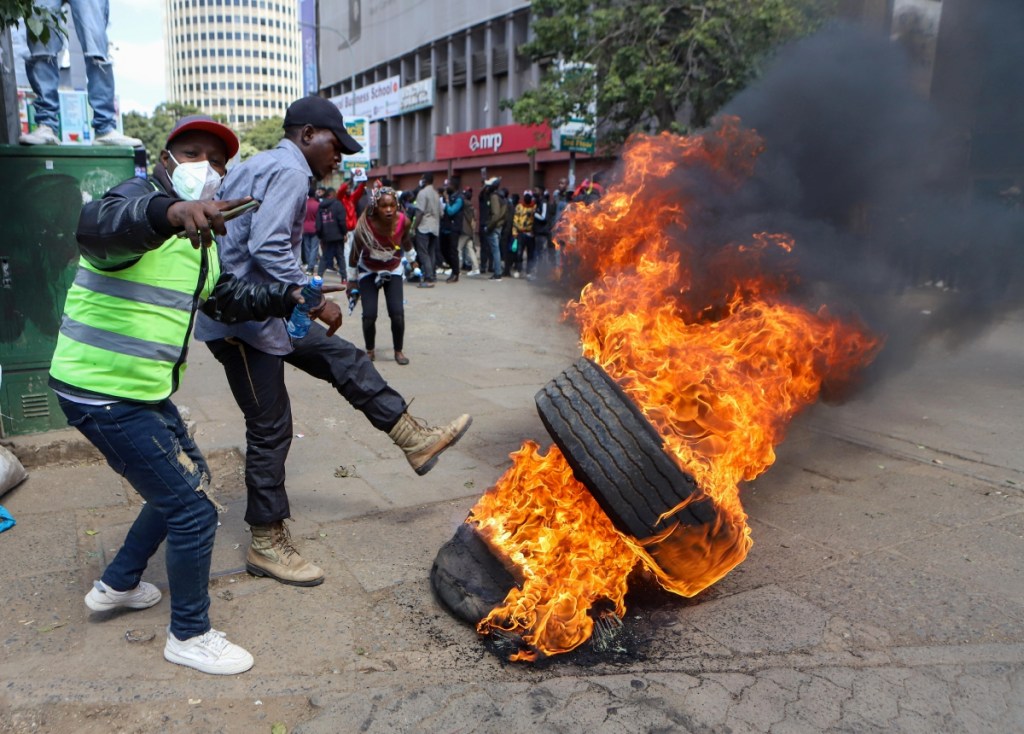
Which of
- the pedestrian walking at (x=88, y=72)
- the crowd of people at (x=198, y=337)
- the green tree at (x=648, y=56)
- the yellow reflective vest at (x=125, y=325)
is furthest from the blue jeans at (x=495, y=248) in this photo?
the yellow reflective vest at (x=125, y=325)

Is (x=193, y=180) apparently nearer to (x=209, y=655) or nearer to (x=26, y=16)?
(x=209, y=655)

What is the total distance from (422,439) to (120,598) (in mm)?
1409

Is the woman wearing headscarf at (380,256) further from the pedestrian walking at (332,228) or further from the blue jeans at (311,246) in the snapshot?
the blue jeans at (311,246)

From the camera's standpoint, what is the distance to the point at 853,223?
5.14m

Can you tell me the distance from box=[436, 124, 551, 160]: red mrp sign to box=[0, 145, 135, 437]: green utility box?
2368cm

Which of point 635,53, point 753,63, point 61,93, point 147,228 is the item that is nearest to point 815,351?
point 147,228

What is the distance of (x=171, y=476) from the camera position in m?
2.77

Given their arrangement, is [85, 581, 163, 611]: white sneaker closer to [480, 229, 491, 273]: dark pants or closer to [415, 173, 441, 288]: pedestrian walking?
[415, 173, 441, 288]: pedestrian walking

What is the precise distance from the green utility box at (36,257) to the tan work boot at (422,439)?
301cm

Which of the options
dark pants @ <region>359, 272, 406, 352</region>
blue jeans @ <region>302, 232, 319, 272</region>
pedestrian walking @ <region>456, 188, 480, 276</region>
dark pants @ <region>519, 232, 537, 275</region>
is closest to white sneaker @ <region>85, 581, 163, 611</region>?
dark pants @ <region>359, 272, 406, 352</region>

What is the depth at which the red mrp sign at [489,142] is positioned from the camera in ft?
99.5

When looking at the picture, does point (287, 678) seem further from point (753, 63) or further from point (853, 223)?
point (753, 63)

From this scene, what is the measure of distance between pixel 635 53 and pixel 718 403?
44.5ft

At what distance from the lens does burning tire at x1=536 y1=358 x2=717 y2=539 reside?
3.04m
